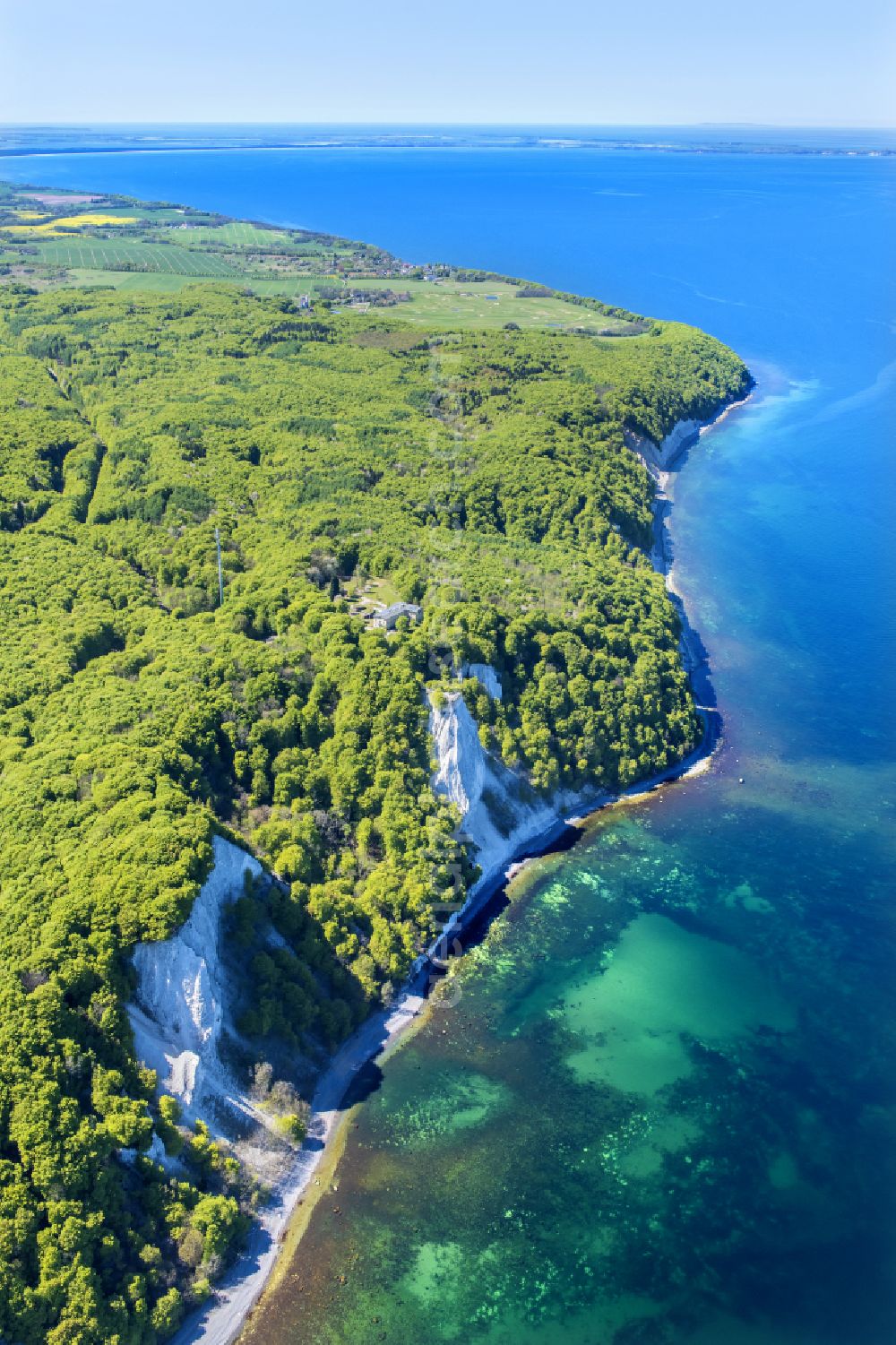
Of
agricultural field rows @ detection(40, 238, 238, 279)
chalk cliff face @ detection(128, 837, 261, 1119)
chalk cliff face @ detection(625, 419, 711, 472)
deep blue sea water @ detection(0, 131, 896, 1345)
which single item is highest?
agricultural field rows @ detection(40, 238, 238, 279)

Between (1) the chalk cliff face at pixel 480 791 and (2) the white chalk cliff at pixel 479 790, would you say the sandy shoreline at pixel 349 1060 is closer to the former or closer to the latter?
(2) the white chalk cliff at pixel 479 790

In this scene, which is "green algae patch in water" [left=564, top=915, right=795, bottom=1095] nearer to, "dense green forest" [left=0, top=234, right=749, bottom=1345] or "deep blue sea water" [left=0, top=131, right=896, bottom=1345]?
"deep blue sea water" [left=0, top=131, right=896, bottom=1345]

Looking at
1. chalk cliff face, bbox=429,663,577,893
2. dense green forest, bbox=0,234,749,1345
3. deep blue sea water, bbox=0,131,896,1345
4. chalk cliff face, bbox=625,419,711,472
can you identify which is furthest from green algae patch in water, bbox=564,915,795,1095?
chalk cliff face, bbox=625,419,711,472

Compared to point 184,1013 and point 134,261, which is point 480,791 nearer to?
point 184,1013

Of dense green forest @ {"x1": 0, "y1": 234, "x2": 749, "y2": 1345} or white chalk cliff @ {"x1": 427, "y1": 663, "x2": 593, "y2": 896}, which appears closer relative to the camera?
dense green forest @ {"x1": 0, "y1": 234, "x2": 749, "y2": 1345}

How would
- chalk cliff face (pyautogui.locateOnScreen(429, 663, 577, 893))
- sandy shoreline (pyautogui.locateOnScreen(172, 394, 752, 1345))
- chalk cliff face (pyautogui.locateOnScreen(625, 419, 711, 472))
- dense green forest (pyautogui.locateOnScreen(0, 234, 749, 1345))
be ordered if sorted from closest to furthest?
dense green forest (pyautogui.locateOnScreen(0, 234, 749, 1345)), sandy shoreline (pyautogui.locateOnScreen(172, 394, 752, 1345)), chalk cliff face (pyautogui.locateOnScreen(429, 663, 577, 893)), chalk cliff face (pyautogui.locateOnScreen(625, 419, 711, 472))

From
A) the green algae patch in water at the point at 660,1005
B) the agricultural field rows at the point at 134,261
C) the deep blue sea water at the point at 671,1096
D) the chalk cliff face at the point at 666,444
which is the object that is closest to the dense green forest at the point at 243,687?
the chalk cliff face at the point at 666,444

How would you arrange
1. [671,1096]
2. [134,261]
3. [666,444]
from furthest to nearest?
[134,261] < [666,444] < [671,1096]

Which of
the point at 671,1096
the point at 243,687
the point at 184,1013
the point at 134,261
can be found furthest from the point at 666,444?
the point at 134,261
